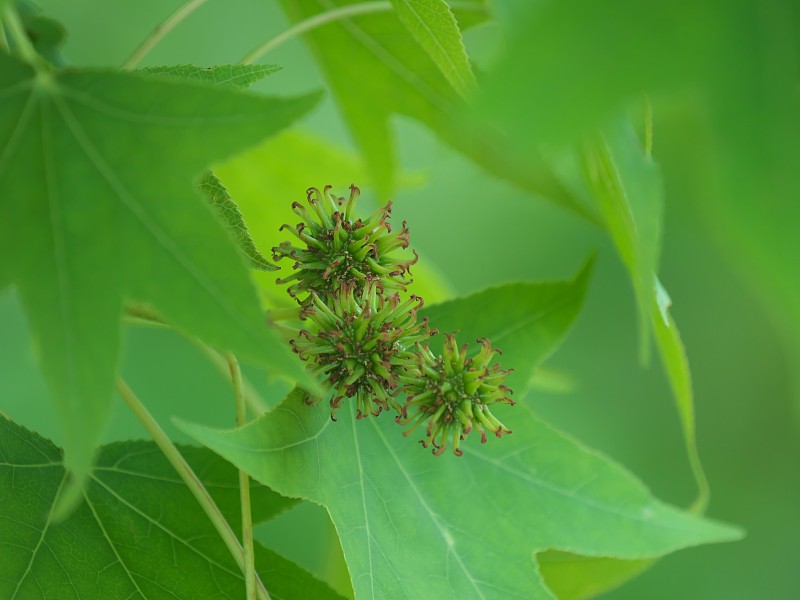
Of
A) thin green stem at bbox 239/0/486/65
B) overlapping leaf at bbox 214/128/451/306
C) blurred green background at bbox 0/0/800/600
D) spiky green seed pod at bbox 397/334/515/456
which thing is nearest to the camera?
spiky green seed pod at bbox 397/334/515/456

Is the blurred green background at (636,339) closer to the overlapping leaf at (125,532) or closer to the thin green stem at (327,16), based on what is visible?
the thin green stem at (327,16)

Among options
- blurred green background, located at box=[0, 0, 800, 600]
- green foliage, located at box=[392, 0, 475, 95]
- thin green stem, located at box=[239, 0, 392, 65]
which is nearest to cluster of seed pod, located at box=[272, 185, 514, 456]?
green foliage, located at box=[392, 0, 475, 95]

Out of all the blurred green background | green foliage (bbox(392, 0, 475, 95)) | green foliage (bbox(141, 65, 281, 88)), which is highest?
the blurred green background

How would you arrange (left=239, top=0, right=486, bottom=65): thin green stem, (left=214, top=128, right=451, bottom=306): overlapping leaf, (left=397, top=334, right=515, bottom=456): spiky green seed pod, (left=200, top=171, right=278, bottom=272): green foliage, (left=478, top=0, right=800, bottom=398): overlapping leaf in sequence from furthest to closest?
(left=214, top=128, right=451, bottom=306): overlapping leaf
(left=239, top=0, right=486, bottom=65): thin green stem
(left=397, top=334, right=515, bottom=456): spiky green seed pod
(left=200, top=171, right=278, bottom=272): green foliage
(left=478, top=0, right=800, bottom=398): overlapping leaf

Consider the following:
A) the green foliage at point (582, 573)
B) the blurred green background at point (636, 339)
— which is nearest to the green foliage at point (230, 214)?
the green foliage at point (582, 573)

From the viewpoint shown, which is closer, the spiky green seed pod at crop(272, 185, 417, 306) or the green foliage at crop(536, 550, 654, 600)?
the spiky green seed pod at crop(272, 185, 417, 306)

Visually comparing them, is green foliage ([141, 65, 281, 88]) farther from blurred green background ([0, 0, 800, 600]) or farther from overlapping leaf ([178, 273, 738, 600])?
blurred green background ([0, 0, 800, 600])

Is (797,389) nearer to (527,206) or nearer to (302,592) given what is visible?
(302,592)
